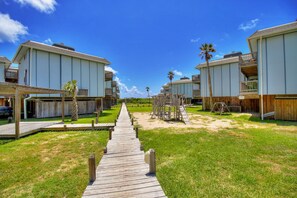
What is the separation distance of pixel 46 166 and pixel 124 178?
144 inches

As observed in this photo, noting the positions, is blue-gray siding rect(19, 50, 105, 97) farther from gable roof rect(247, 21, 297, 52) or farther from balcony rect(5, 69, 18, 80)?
gable roof rect(247, 21, 297, 52)

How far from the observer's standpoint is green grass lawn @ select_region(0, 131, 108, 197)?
15.1 feet

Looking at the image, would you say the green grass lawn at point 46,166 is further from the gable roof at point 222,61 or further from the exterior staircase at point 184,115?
the gable roof at point 222,61

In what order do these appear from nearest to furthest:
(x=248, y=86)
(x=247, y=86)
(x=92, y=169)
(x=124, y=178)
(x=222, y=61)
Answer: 1. (x=92, y=169)
2. (x=124, y=178)
3. (x=247, y=86)
4. (x=248, y=86)
5. (x=222, y=61)

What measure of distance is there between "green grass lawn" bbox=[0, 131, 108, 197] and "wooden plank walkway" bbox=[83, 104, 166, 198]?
0.55 metres

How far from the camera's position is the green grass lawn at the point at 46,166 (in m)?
4.61

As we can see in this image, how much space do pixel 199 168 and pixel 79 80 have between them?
22268mm

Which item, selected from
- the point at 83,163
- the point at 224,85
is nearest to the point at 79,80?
the point at 83,163

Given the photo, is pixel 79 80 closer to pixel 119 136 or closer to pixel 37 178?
pixel 119 136

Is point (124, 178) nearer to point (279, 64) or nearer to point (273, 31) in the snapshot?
point (279, 64)

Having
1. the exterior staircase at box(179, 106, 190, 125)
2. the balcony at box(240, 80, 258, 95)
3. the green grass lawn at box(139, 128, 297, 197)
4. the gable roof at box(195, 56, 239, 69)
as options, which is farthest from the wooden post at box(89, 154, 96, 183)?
the gable roof at box(195, 56, 239, 69)

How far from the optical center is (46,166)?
6.17m

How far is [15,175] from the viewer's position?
216 inches

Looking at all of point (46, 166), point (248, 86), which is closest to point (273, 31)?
point (248, 86)
